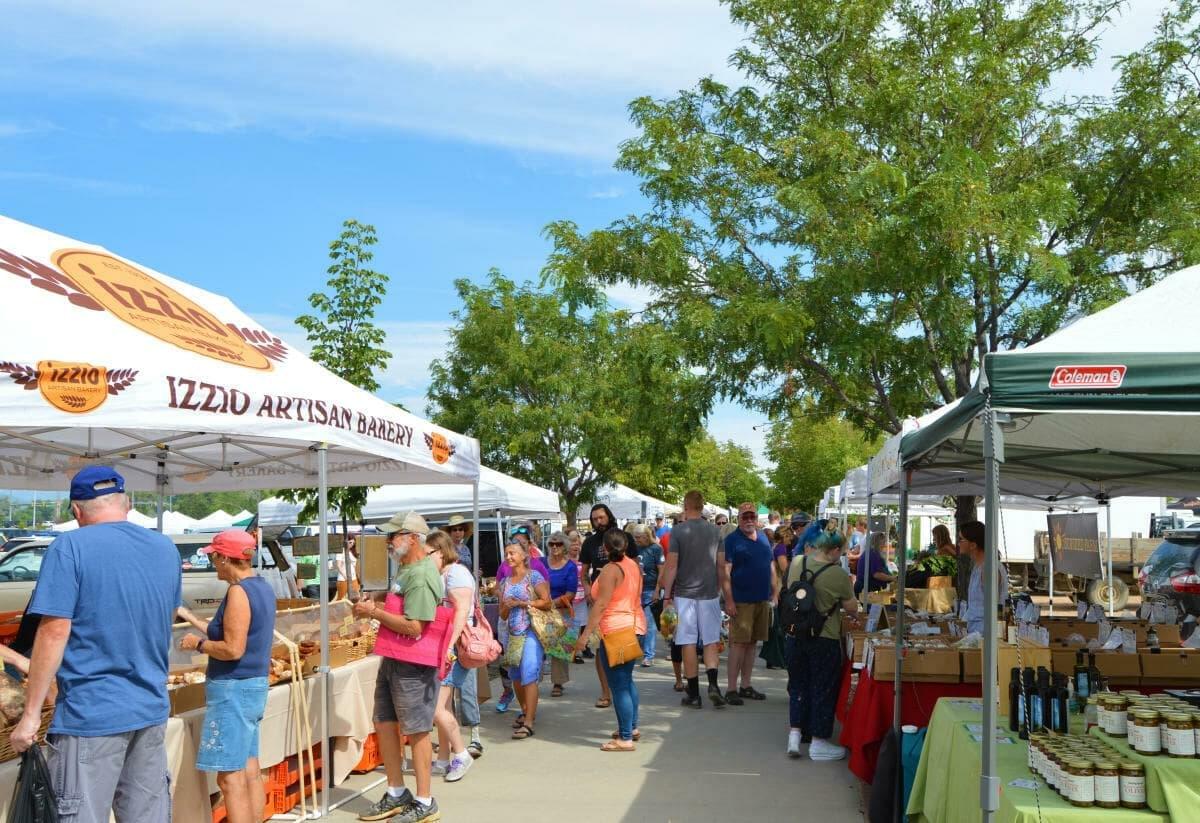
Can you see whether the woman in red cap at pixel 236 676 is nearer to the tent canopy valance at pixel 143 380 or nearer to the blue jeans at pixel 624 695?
the tent canopy valance at pixel 143 380

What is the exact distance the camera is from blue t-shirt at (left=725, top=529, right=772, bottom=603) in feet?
36.9

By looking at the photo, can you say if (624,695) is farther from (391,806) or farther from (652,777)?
(391,806)

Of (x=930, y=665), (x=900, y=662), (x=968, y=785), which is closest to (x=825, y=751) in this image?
(x=930, y=665)

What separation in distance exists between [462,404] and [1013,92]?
72.5ft

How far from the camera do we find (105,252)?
22.9 feet

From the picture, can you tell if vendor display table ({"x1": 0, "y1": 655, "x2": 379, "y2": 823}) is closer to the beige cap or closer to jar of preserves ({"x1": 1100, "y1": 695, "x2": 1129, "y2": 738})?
the beige cap

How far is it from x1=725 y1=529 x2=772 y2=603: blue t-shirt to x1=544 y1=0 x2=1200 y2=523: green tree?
5.59 ft

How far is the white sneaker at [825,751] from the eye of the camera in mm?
8578

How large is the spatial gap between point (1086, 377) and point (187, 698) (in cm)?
508

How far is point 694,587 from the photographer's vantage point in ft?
35.1

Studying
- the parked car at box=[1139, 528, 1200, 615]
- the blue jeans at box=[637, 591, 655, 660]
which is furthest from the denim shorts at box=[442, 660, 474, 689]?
the parked car at box=[1139, 528, 1200, 615]

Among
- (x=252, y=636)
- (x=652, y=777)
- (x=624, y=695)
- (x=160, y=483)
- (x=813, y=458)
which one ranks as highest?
(x=813, y=458)

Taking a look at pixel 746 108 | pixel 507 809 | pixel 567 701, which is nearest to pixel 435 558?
pixel 507 809

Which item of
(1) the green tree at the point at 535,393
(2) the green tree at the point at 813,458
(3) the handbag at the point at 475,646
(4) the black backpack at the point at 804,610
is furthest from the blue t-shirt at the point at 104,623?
(2) the green tree at the point at 813,458
